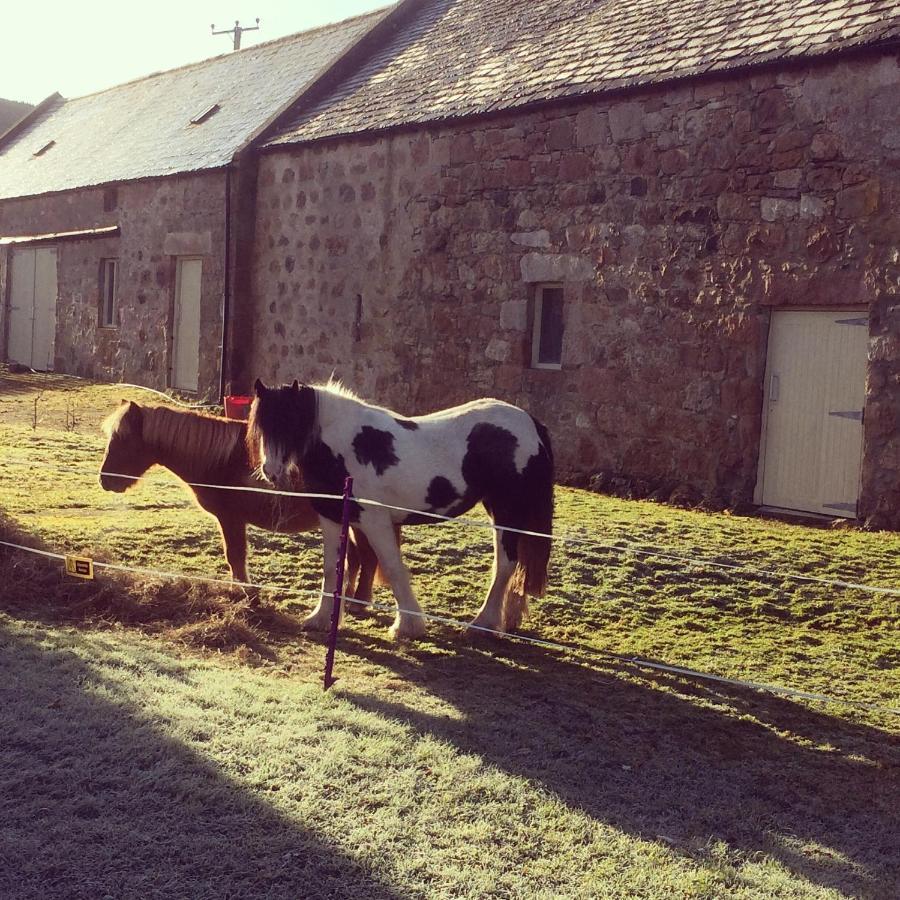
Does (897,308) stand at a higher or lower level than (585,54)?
lower

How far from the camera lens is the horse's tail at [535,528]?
251 inches

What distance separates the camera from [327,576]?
6441mm

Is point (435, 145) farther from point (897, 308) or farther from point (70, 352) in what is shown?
point (70, 352)

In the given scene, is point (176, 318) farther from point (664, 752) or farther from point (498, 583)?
point (664, 752)

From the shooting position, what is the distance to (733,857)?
3814 millimetres

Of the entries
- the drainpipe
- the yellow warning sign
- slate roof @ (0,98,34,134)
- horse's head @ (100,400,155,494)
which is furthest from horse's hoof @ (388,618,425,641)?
slate roof @ (0,98,34,134)

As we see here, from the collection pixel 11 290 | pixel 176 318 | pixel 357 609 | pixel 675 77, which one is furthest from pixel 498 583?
pixel 11 290

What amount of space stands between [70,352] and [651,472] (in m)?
15.2

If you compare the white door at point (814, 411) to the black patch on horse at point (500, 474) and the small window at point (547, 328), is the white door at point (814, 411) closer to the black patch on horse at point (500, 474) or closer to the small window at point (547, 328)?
the small window at point (547, 328)

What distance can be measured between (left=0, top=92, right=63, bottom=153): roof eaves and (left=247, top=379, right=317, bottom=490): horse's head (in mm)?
27240

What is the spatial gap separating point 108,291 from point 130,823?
19409 mm

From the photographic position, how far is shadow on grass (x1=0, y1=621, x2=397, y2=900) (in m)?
3.40

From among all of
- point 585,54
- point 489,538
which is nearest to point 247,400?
point 489,538

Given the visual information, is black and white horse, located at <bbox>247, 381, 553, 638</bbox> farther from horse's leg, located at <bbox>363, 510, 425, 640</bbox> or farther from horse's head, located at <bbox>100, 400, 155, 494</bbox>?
horse's head, located at <bbox>100, 400, 155, 494</bbox>
